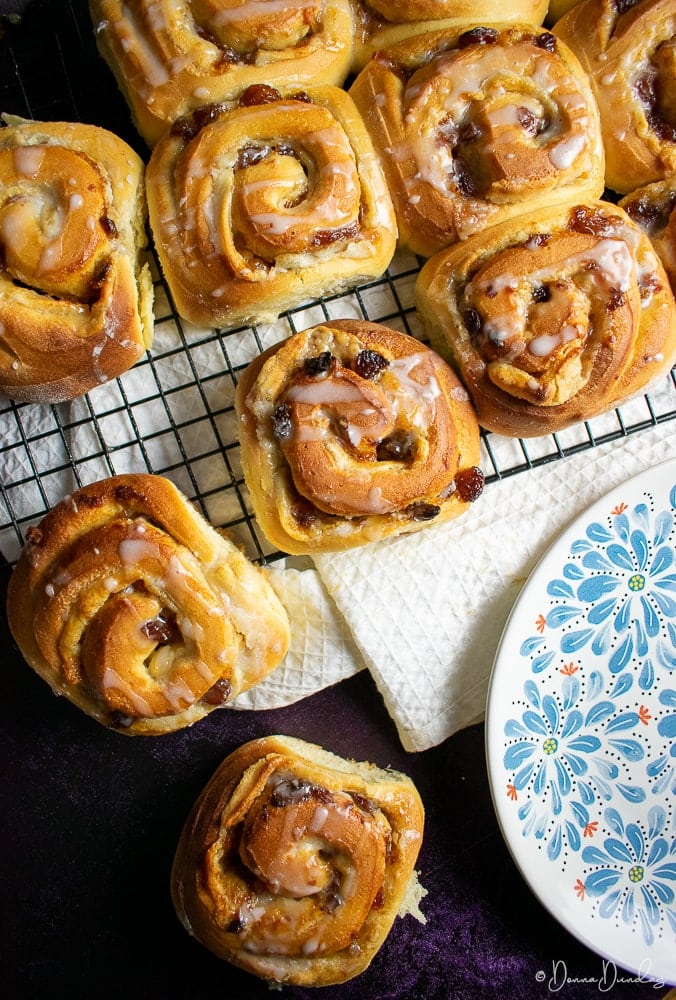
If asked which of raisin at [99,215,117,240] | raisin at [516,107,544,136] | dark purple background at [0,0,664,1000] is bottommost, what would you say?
dark purple background at [0,0,664,1000]

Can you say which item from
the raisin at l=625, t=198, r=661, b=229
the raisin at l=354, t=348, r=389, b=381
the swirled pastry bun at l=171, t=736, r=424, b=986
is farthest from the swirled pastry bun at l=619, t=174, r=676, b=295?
the swirled pastry bun at l=171, t=736, r=424, b=986

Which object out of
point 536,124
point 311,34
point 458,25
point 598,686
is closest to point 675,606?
point 598,686

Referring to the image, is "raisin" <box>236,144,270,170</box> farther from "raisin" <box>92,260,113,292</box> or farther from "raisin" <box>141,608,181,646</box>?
"raisin" <box>141,608,181,646</box>

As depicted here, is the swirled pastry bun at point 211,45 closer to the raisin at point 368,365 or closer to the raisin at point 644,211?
the raisin at point 368,365

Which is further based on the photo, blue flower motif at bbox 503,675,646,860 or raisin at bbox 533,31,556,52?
blue flower motif at bbox 503,675,646,860

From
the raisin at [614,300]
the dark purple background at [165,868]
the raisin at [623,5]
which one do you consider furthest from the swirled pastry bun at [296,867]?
the raisin at [623,5]

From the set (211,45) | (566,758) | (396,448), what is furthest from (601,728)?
(211,45)
